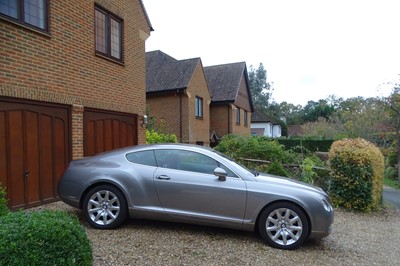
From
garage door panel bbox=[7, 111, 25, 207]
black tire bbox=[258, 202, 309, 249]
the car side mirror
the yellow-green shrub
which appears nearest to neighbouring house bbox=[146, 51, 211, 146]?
the yellow-green shrub

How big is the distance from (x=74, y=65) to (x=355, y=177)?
296 inches

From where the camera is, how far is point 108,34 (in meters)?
8.03

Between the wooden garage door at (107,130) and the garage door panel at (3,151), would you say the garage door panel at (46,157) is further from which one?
the wooden garage door at (107,130)

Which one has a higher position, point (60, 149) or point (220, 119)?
point (220, 119)

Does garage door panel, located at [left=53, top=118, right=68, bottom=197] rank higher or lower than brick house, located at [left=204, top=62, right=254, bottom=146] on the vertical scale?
lower

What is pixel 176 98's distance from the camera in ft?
52.8

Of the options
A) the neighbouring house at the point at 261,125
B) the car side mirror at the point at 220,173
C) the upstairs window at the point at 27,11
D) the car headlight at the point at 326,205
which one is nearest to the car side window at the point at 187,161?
the car side mirror at the point at 220,173

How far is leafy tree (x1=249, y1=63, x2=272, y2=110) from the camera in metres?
56.0

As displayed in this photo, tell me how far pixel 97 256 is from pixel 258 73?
55.8m

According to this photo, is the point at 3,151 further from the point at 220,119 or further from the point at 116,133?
the point at 220,119

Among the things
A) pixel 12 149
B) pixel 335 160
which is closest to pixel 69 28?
pixel 12 149

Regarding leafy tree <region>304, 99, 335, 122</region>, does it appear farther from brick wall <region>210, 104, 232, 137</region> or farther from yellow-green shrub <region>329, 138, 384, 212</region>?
yellow-green shrub <region>329, 138, 384, 212</region>

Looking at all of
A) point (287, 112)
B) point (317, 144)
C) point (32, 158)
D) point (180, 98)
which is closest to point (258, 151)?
point (180, 98)

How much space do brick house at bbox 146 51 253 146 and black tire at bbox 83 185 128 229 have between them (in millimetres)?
11376
